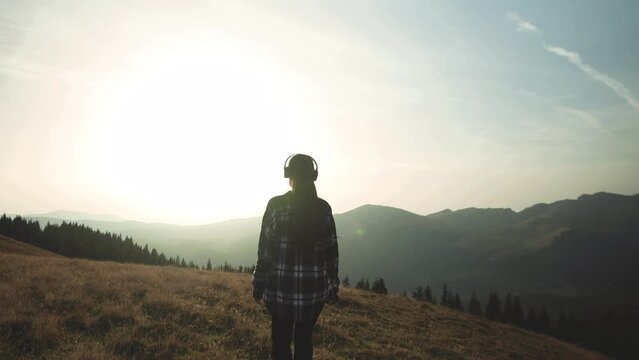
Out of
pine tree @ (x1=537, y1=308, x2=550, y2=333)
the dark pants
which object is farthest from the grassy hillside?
pine tree @ (x1=537, y1=308, x2=550, y2=333)

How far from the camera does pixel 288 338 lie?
5.39m

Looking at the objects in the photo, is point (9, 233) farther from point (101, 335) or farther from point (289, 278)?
point (289, 278)

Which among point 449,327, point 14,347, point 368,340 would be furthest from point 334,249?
point 449,327

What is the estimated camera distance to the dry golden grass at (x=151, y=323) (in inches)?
357

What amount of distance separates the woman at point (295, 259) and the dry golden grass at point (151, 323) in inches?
179

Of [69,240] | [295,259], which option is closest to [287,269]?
[295,259]

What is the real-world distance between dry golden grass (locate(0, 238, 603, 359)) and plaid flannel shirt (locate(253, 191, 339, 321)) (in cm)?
477

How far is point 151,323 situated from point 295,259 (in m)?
7.48

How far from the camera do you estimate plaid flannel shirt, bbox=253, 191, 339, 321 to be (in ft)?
17.2

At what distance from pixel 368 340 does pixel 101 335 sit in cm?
900

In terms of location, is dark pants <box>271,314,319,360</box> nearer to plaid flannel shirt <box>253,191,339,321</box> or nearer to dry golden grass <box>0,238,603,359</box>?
plaid flannel shirt <box>253,191,339,321</box>

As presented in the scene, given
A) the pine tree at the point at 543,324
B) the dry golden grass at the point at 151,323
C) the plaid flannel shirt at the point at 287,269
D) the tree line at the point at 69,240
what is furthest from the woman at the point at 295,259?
the pine tree at the point at 543,324

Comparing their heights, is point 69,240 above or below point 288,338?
above

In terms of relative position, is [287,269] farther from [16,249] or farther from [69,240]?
[69,240]
